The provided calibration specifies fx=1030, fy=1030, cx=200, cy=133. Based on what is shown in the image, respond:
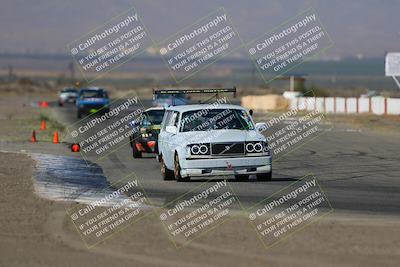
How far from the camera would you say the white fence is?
57.5 m

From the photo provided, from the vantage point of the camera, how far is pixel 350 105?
203 feet

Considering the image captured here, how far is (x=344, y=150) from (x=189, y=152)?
1231 cm

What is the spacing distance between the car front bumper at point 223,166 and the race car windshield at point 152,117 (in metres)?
8.94

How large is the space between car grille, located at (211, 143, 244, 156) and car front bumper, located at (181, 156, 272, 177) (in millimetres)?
146

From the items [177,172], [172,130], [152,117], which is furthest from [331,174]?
[152,117]

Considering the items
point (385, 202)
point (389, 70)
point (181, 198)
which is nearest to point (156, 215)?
point (181, 198)

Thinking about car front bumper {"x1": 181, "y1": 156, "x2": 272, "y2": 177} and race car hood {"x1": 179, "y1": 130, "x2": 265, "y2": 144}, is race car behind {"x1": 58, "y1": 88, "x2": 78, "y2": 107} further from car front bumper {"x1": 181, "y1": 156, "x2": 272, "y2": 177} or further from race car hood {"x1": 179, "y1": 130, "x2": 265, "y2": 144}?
car front bumper {"x1": 181, "y1": 156, "x2": 272, "y2": 177}

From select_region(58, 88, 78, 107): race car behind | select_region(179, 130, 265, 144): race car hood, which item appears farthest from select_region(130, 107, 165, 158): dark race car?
select_region(58, 88, 78, 107): race car behind

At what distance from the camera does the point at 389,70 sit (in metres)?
63.2

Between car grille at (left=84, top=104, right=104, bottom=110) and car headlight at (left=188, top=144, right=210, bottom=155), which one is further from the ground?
car headlight at (left=188, top=144, right=210, bottom=155)

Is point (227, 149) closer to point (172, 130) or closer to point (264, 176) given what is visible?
point (264, 176)

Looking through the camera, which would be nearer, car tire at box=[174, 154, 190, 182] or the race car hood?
the race car hood

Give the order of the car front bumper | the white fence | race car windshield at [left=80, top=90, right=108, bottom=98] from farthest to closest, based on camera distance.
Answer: race car windshield at [left=80, top=90, right=108, bottom=98] < the white fence < the car front bumper

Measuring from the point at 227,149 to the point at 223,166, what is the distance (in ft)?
1.14
